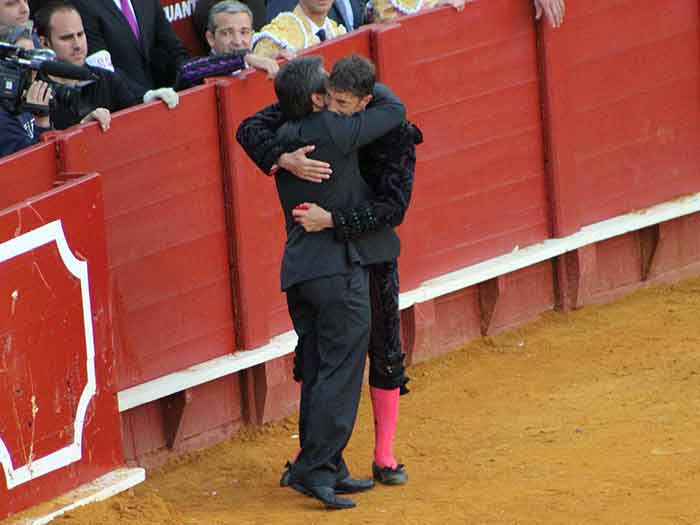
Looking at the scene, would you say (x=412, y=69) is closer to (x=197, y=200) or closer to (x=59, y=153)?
(x=197, y=200)

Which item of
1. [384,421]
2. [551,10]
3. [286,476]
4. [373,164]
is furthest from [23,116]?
[551,10]

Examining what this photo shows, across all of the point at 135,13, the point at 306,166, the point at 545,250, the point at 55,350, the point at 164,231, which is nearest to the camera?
the point at 55,350

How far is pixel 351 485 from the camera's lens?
25.1ft

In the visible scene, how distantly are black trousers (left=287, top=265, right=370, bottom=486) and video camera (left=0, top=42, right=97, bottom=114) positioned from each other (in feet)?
3.97

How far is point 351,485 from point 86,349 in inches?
48.4

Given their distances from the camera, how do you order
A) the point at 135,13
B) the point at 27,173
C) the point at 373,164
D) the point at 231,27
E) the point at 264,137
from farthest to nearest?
1. the point at 135,13
2. the point at 231,27
3. the point at 27,173
4. the point at 373,164
5. the point at 264,137

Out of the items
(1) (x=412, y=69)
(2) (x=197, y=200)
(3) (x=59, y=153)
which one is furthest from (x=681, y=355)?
(3) (x=59, y=153)

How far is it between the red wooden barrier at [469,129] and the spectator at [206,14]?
3.32 ft

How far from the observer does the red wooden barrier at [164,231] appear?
26.5 feet

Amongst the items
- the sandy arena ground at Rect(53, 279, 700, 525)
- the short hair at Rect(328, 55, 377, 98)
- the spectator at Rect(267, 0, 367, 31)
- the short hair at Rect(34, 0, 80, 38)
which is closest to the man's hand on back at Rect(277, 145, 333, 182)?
the short hair at Rect(328, 55, 377, 98)

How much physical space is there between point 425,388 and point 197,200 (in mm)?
1596

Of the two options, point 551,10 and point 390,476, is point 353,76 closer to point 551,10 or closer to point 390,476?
point 390,476

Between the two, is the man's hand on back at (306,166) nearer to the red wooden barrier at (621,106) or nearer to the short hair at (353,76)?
the short hair at (353,76)

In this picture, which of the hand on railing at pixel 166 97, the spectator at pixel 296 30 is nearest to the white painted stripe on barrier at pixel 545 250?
the spectator at pixel 296 30
